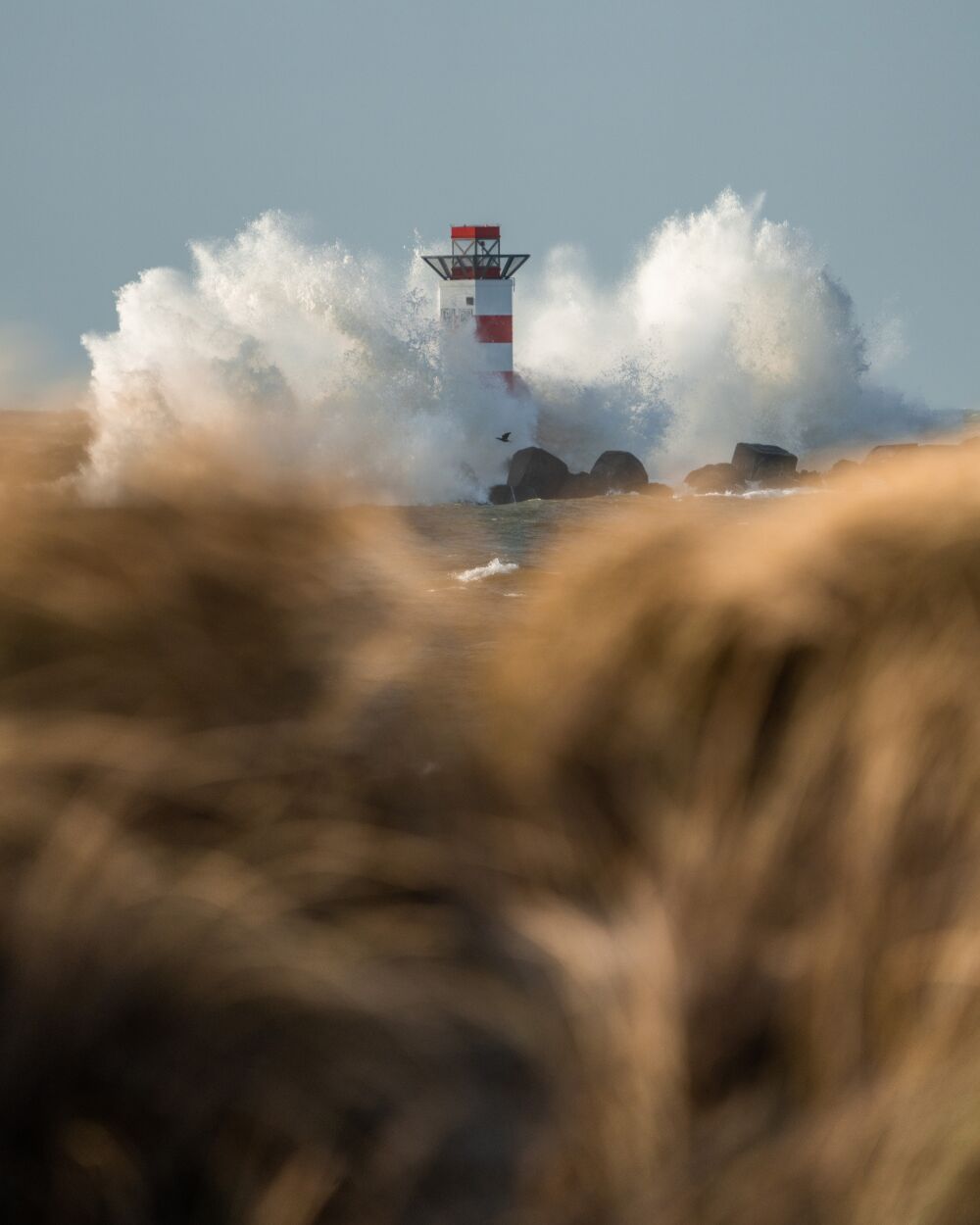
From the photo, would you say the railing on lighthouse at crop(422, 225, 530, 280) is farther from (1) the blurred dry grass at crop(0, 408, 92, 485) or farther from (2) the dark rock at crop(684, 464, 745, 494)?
(1) the blurred dry grass at crop(0, 408, 92, 485)

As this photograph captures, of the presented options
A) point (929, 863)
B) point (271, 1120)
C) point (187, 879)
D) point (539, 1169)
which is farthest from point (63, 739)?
point (929, 863)

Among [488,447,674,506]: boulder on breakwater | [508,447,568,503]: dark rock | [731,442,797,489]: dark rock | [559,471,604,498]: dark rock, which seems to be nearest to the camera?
[731,442,797,489]: dark rock

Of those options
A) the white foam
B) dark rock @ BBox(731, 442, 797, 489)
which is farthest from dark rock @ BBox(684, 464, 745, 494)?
the white foam

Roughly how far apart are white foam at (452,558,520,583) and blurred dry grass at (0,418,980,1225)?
156 millimetres

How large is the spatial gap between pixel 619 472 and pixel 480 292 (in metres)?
8.65

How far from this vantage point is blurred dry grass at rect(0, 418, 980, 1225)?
68 centimetres

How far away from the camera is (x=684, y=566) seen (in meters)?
0.83

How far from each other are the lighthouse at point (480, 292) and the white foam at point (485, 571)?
27878 mm

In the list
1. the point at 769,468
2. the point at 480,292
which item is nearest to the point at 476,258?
the point at 480,292

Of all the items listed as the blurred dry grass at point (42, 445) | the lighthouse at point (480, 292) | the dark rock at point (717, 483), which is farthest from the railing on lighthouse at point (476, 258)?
the blurred dry grass at point (42, 445)

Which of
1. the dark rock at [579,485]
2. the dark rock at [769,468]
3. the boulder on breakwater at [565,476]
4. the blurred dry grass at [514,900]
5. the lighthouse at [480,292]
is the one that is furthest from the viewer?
the lighthouse at [480,292]

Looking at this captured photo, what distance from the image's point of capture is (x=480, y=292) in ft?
93.0

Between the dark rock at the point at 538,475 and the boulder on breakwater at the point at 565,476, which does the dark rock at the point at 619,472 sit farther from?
the dark rock at the point at 538,475

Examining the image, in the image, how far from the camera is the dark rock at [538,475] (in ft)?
69.0
